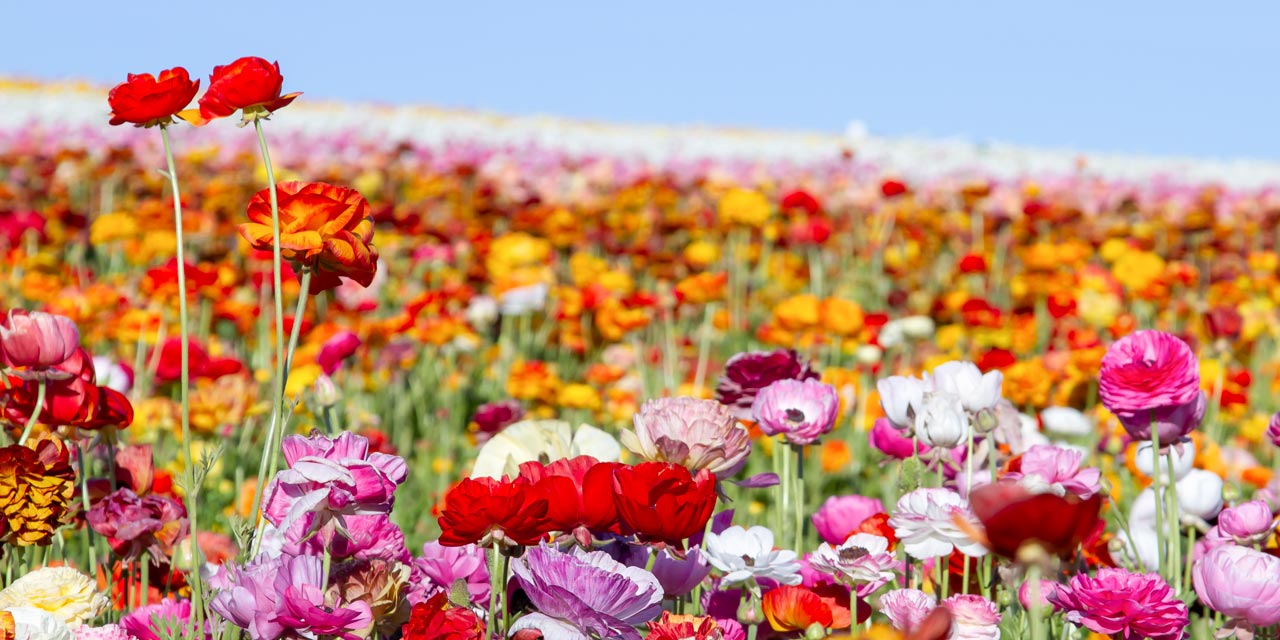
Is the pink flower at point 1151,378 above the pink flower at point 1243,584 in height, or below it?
above

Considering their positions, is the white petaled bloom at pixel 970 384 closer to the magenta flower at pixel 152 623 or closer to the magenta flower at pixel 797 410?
the magenta flower at pixel 797 410

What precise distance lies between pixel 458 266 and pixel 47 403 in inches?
142

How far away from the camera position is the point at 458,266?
16.1 ft

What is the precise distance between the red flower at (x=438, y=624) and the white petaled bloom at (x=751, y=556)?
0.29 m

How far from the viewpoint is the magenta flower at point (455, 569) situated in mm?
1232

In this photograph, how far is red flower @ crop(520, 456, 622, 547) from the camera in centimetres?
104

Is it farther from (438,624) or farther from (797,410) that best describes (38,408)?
(797,410)

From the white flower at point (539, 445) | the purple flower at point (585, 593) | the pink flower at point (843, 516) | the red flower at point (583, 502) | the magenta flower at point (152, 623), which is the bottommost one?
the magenta flower at point (152, 623)

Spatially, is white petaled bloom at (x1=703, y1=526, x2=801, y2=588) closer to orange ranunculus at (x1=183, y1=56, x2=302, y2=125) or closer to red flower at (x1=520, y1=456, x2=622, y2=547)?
red flower at (x1=520, y1=456, x2=622, y2=547)

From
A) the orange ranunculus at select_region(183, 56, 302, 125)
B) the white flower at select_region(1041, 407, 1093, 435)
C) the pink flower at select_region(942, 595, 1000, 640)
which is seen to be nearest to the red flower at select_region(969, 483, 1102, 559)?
the pink flower at select_region(942, 595, 1000, 640)

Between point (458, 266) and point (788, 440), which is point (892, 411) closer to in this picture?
point (788, 440)

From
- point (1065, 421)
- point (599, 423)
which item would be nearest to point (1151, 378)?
point (1065, 421)

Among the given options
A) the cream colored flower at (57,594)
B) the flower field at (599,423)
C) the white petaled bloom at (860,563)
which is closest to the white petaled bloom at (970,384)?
the flower field at (599,423)

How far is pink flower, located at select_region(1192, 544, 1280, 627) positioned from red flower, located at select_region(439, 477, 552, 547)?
2.24 ft
